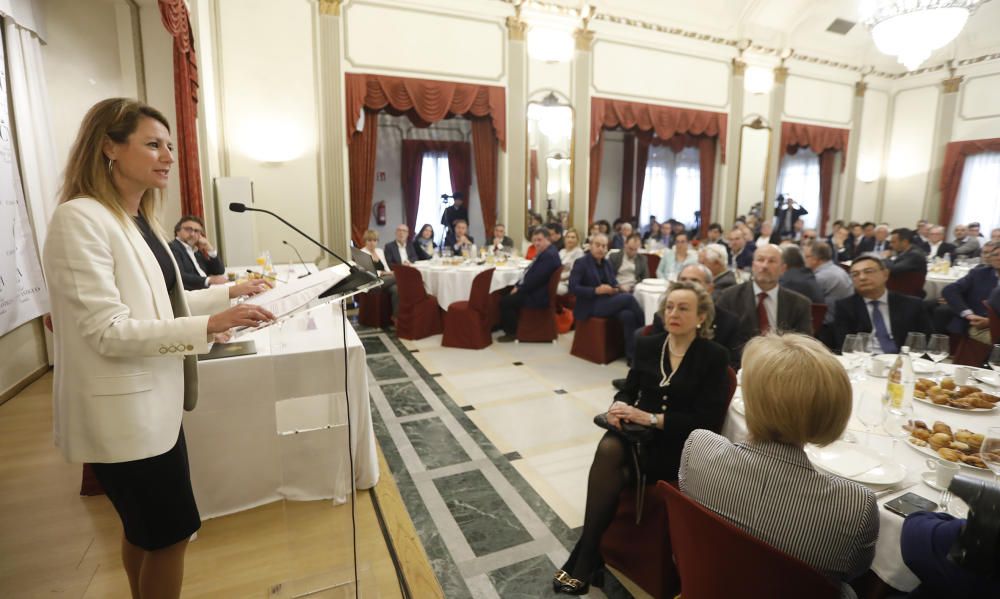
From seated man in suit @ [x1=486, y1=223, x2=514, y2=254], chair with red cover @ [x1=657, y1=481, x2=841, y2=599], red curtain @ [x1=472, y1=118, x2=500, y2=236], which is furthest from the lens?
red curtain @ [x1=472, y1=118, x2=500, y2=236]

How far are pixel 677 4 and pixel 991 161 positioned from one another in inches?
277

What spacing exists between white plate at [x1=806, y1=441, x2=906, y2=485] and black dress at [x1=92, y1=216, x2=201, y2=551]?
1.71 m

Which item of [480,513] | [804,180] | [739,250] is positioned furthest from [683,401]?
[804,180]

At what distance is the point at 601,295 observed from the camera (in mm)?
4828

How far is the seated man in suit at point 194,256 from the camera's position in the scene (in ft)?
12.9

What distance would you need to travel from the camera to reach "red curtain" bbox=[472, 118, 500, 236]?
7.75 meters

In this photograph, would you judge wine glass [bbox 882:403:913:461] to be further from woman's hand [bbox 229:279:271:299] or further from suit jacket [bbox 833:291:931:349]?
woman's hand [bbox 229:279:271:299]

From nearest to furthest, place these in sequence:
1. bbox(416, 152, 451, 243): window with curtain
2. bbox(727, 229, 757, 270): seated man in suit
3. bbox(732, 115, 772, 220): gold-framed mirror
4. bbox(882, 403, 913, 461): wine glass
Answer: bbox(882, 403, 913, 461): wine glass < bbox(727, 229, 757, 270): seated man in suit < bbox(732, 115, 772, 220): gold-framed mirror < bbox(416, 152, 451, 243): window with curtain

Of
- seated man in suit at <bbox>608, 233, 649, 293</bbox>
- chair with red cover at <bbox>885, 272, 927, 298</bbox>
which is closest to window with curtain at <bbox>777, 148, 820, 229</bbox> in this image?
chair with red cover at <bbox>885, 272, 927, 298</bbox>

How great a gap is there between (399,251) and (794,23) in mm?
8136

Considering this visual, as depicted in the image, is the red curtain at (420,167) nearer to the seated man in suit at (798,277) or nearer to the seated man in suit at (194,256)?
the seated man in suit at (194,256)

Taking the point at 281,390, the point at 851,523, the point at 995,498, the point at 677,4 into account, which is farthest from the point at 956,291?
the point at 677,4

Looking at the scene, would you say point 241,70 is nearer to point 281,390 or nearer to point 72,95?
point 72,95

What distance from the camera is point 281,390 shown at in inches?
93.0
